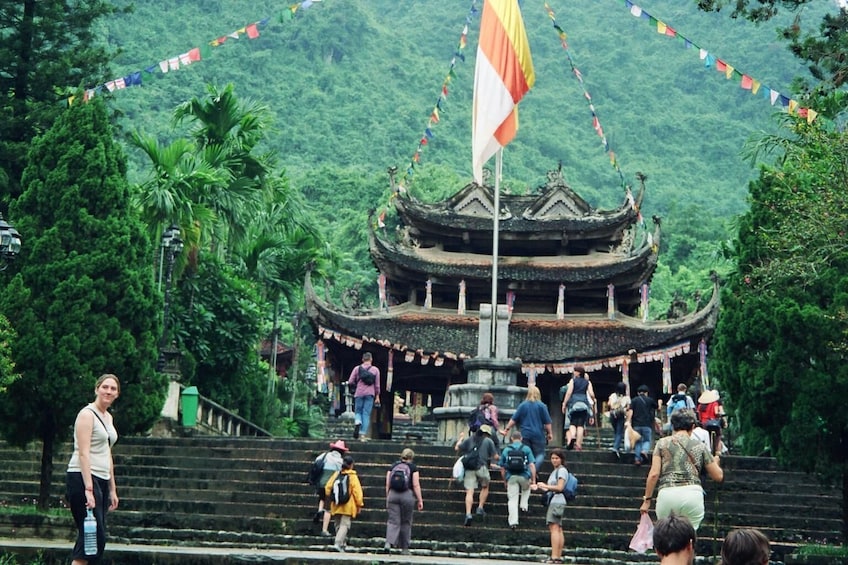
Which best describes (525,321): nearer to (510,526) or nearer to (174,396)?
(174,396)

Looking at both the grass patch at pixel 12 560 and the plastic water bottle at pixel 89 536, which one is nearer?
the plastic water bottle at pixel 89 536

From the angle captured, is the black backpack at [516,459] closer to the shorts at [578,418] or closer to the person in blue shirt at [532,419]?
the person in blue shirt at [532,419]

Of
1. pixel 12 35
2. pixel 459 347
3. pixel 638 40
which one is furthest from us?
pixel 638 40

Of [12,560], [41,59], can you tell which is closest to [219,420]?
[41,59]

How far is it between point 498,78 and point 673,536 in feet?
59.2

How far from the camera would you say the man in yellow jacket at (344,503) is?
15.4m

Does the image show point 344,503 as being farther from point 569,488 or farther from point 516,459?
point 569,488

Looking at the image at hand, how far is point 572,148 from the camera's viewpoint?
115625mm

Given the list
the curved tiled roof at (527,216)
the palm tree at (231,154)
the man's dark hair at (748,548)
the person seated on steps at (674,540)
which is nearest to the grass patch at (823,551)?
the person seated on steps at (674,540)

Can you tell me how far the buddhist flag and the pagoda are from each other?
890 cm

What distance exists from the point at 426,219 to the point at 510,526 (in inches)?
827

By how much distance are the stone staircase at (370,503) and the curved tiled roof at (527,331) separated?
13550 mm

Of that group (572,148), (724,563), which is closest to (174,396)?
(724,563)

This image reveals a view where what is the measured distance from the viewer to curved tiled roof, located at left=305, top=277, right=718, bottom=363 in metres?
33.9
